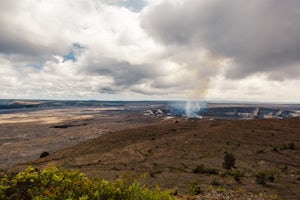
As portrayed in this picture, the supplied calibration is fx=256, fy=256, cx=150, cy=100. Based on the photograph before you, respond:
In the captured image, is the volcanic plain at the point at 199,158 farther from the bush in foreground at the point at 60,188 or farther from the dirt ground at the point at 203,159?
the bush in foreground at the point at 60,188

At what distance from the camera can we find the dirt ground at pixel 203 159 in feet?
60.4

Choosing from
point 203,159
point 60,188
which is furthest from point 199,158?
point 60,188

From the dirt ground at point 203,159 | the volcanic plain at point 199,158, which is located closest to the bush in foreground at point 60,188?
the volcanic plain at point 199,158

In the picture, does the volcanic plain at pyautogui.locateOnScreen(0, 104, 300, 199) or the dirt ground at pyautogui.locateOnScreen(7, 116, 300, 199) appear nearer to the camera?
the volcanic plain at pyautogui.locateOnScreen(0, 104, 300, 199)

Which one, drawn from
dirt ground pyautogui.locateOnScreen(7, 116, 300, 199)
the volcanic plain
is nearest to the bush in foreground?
the volcanic plain

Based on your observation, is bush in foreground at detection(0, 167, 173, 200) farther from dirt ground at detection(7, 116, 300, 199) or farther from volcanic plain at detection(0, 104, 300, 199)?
dirt ground at detection(7, 116, 300, 199)

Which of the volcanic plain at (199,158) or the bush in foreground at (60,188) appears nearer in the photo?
the bush in foreground at (60,188)

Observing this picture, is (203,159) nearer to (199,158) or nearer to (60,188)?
(199,158)

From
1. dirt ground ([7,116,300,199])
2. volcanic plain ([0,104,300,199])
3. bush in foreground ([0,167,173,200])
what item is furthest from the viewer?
dirt ground ([7,116,300,199])

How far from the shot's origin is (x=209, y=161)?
85.8 feet

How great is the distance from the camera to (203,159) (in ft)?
89.5

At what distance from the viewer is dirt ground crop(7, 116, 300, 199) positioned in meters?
18.4

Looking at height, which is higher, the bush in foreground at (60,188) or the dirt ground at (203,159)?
the bush in foreground at (60,188)

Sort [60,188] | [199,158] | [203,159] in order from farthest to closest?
1. [199,158]
2. [203,159]
3. [60,188]
